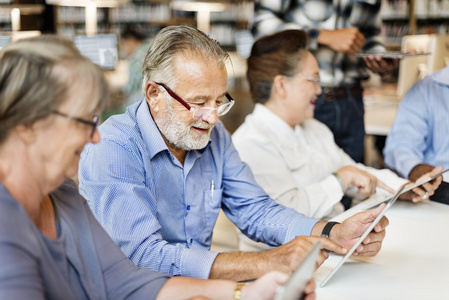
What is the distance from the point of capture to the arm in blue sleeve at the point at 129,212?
1318mm

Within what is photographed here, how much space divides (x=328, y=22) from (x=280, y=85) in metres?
0.80

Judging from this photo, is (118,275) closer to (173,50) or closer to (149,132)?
(149,132)

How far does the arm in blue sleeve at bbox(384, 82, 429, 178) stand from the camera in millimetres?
2451

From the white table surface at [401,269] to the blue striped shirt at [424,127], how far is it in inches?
27.5

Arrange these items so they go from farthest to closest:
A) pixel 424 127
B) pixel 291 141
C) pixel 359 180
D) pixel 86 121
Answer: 1. pixel 424 127
2. pixel 291 141
3. pixel 359 180
4. pixel 86 121

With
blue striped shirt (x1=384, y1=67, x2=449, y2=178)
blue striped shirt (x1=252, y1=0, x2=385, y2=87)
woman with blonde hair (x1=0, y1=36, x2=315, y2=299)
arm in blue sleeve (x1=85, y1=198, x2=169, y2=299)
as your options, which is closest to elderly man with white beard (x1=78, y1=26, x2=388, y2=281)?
arm in blue sleeve (x1=85, y1=198, x2=169, y2=299)

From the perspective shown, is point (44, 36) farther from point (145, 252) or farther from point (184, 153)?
point (184, 153)

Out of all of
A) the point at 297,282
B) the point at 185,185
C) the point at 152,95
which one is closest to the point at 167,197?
the point at 185,185

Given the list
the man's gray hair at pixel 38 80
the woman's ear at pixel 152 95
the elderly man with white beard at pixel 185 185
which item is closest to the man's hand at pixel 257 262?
the elderly man with white beard at pixel 185 185

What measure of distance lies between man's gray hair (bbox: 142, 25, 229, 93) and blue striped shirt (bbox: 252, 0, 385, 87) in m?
1.18

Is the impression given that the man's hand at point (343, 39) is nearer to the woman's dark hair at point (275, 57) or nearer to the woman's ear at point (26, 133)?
the woman's dark hair at point (275, 57)

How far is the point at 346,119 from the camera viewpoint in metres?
2.84

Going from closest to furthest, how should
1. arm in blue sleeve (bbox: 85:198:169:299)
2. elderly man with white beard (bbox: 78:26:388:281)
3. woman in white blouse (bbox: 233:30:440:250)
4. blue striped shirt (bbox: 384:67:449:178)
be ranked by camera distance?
1. arm in blue sleeve (bbox: 85:198:169:299)
2. elderly man with white beard (bbox: 78:26:388:281)
3. woman in white blouse (bbox: 233:30:440:250)
4. blue striped shirt (bbox: 384:67:449:178)

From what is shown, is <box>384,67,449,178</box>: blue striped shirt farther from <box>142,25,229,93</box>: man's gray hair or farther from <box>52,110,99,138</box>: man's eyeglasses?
<box>52,110,99,138</box>: man's eyeglasses
